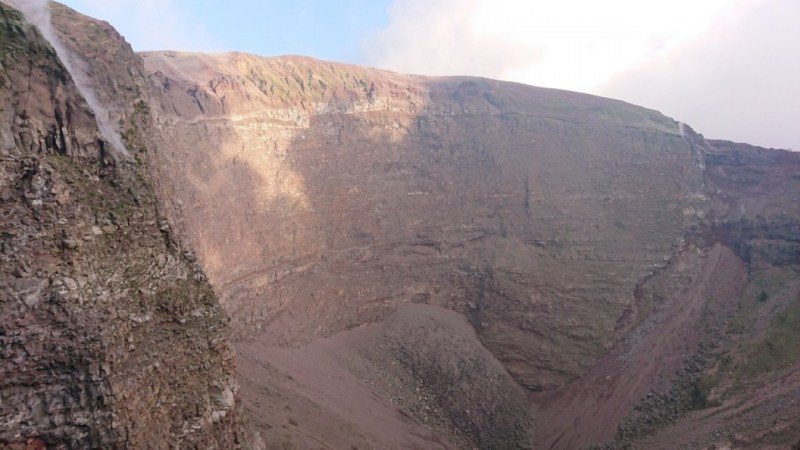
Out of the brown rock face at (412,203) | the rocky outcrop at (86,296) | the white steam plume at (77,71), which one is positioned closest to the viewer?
the rocky outcrop at (86,296)

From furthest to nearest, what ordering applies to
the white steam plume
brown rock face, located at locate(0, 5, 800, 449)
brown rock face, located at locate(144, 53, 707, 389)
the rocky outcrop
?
brown rock face, located at locate(144, 53, 707, 389), the white steam plume, brown rock face, located at locate(0, 5, 800, 449), the rocky outcrop

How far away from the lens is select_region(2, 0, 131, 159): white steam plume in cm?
1162

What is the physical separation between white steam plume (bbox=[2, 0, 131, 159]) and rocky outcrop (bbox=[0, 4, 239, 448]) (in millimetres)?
429

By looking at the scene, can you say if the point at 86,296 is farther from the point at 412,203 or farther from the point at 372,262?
the point at 412,203

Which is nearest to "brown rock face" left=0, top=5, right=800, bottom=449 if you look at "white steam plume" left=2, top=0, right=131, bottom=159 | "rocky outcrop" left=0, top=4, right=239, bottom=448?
"rocky outcrop" left=0, top=4, right=239, bottom=448

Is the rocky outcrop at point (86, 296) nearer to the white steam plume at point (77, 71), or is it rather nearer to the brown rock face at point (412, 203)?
the white steam plume at point (77, 71)

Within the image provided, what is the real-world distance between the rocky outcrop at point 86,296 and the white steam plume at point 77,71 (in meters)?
0.43

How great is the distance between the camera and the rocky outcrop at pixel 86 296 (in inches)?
348

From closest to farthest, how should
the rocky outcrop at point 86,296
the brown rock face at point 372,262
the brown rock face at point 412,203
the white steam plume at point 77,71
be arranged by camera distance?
1. the rocky outcrop at point 86,296
2. the brown rock face at point 372,262
3. the white steam plume at point 77,71
4. the brown rock face at point 412,203

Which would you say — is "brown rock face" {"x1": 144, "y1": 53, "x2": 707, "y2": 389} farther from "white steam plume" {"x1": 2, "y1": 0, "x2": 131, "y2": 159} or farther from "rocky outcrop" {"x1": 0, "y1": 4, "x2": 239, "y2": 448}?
"rocky outcrop" {"x1": 0, "y1": 4, "x2": 239, "y2": 448}

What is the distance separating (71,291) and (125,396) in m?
2.05

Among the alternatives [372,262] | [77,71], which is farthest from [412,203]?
[77,71]

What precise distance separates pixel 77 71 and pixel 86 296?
18.3 feet

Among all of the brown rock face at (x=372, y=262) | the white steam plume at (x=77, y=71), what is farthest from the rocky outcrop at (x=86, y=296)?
the white steam plume at (x=77, y=71)
